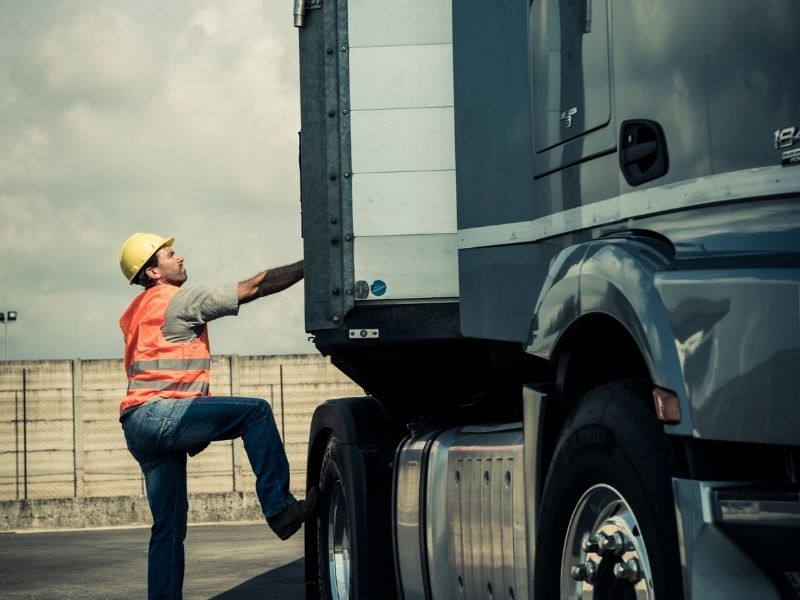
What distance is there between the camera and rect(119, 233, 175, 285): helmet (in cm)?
828

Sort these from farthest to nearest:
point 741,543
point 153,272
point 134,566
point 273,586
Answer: point 134,566 → point 273,586 → point 153,272 → point 741,543

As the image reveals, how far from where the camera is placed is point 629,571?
3932 mm

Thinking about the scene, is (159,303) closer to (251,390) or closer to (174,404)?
(174,404)

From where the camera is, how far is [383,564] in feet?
21.7

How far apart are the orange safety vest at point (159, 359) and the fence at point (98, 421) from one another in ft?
45.7

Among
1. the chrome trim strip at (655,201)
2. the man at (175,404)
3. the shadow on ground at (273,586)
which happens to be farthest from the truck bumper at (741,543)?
the shadow on ground at (273,586)

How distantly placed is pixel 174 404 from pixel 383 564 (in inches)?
70.2

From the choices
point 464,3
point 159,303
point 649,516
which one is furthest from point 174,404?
point 649,516

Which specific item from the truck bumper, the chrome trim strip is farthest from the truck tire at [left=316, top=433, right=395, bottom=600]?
the truck bumper

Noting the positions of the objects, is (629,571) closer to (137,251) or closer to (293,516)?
(293,516)

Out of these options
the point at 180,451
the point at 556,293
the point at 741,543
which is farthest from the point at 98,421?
the point at 741,543

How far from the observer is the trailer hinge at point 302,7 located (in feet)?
22.6

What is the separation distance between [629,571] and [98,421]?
64.3 feet

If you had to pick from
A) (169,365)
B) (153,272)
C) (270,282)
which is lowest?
(169,365)
